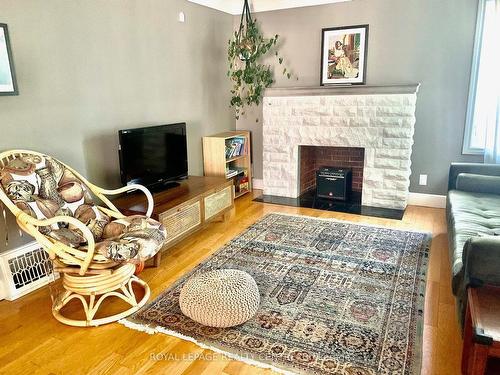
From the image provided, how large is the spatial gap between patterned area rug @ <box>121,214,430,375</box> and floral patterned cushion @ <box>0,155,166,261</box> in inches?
17.1

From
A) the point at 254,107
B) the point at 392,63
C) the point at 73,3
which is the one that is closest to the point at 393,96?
the point at 392,63

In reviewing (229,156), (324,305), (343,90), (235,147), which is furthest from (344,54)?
(324,305)

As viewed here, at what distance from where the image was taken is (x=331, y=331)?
2.01 metres

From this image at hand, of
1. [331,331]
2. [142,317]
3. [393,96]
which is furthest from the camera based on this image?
[393,96]

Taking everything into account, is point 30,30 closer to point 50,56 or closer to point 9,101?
point 50,56

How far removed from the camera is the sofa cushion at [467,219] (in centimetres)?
212

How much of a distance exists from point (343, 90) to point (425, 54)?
2.93ft

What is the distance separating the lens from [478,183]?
3.20 meters

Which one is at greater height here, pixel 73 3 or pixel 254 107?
pixel 73 3

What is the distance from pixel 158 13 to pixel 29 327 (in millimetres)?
2896

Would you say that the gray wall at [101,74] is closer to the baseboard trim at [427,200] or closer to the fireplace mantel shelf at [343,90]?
the fireplace mantel shelf at [343,90]

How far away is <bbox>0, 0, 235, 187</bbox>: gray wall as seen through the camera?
2.49 meters

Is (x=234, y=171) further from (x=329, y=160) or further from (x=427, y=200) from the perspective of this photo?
(x=427, y=200)

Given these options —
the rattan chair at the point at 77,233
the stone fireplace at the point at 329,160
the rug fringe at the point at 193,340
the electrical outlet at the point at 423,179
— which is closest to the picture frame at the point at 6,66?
the rattan chair at the point at 77,233
